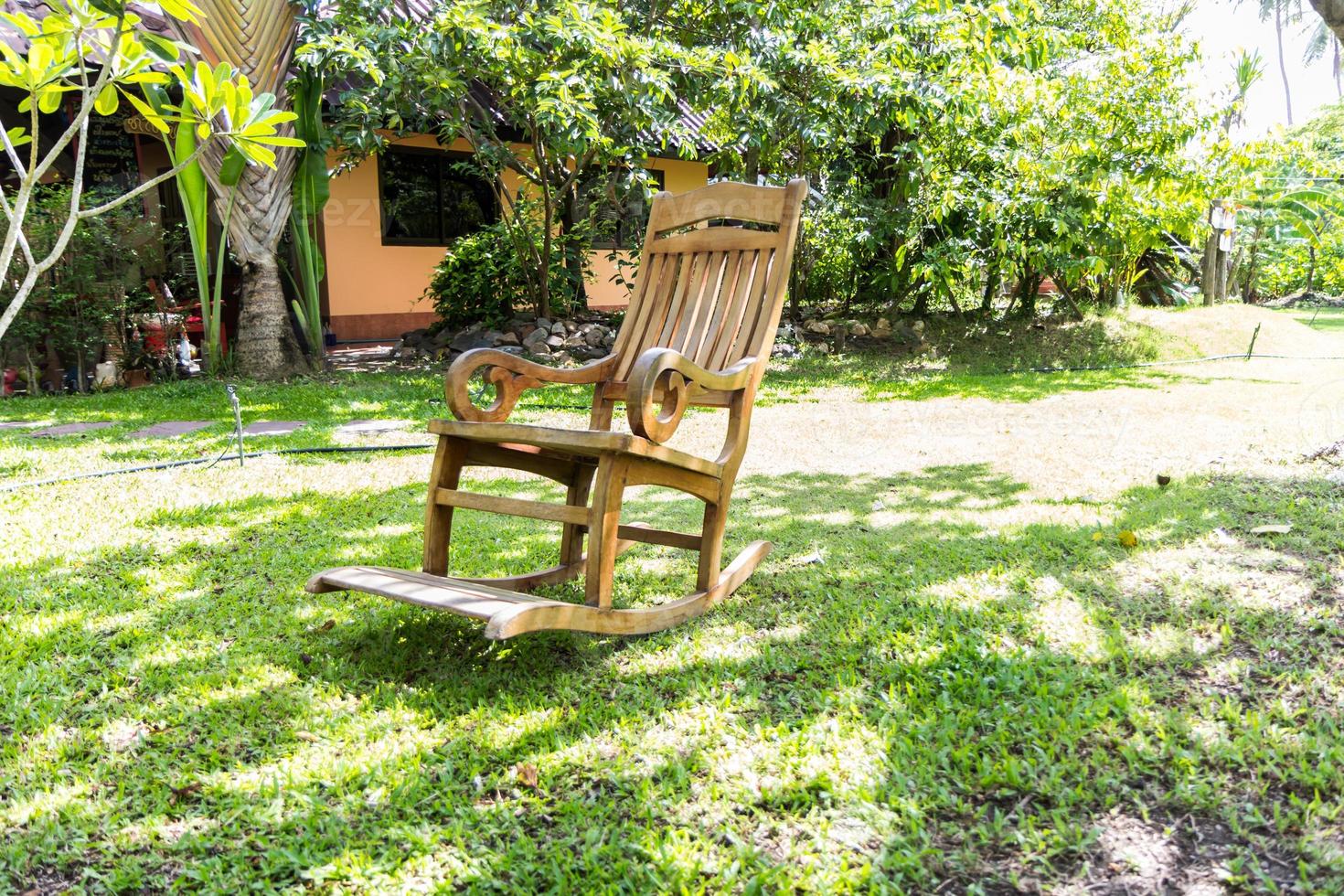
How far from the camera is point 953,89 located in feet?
26.8

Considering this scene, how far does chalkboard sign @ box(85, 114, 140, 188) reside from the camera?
10297mm

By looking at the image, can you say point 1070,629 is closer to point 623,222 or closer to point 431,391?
point 431,391

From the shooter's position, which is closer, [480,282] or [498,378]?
[498,378]

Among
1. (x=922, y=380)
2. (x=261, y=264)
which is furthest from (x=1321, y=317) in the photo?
(x=261, y=264)

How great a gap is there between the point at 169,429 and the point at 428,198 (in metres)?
6.96

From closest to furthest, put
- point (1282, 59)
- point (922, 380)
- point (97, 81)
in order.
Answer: point (97, 81), point (922, 380), point (1282, 59)

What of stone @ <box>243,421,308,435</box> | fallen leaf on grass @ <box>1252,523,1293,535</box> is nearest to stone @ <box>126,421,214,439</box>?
stone @ <box>243,421,308,435</box>

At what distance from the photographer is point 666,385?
8.80 feet

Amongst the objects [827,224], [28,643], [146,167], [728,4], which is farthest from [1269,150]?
[146,167]

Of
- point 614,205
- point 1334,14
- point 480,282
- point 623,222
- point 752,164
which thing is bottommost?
point 480,282

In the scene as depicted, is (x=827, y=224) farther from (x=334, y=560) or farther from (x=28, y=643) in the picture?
(x=28, y=643)

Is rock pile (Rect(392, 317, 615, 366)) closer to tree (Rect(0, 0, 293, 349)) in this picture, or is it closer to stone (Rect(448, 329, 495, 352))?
stone (Rect(448, 329, 495, 352))

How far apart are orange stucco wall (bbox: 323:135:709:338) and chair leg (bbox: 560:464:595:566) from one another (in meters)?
8.34

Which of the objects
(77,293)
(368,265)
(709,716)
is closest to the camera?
(709,716)
